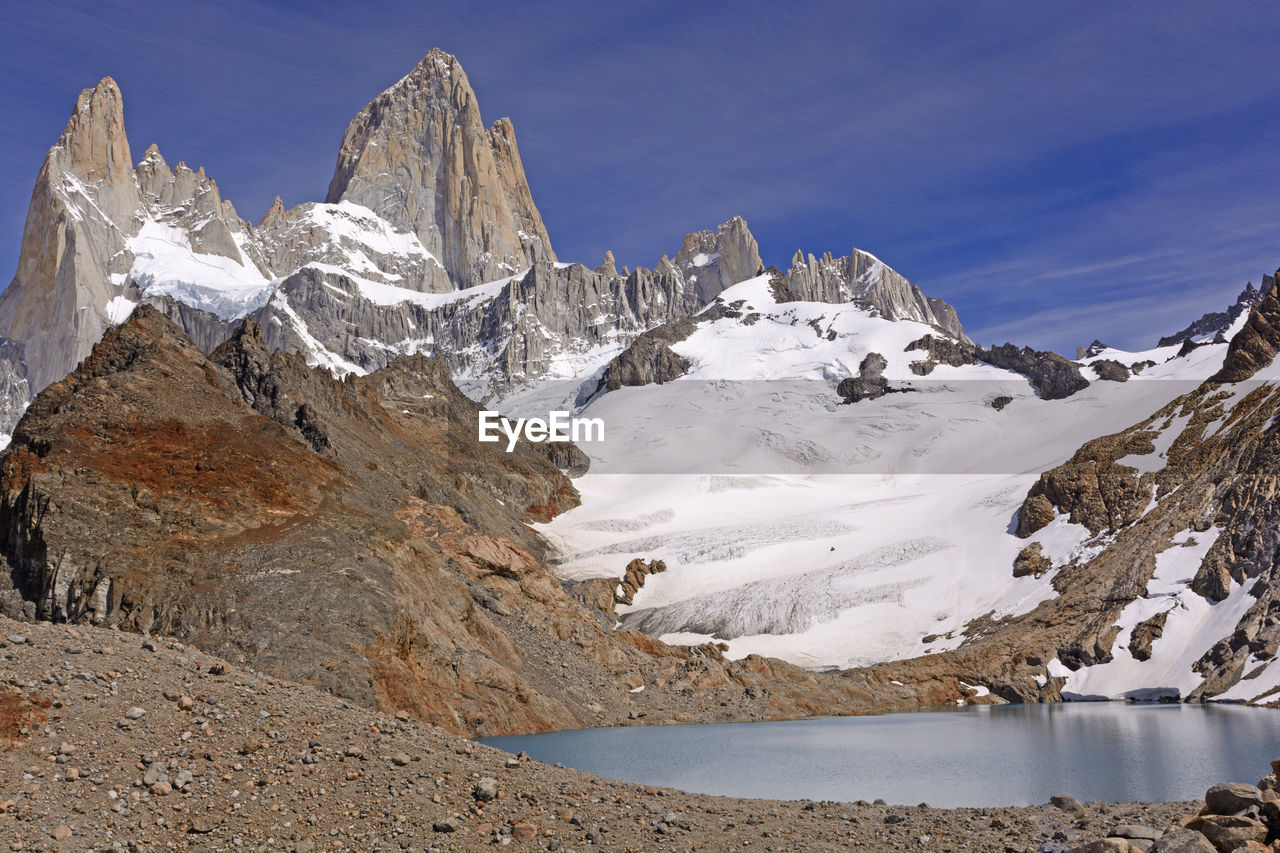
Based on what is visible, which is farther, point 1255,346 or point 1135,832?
point 1255,346

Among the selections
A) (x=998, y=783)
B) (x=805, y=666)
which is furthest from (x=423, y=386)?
(x=998, y=783)

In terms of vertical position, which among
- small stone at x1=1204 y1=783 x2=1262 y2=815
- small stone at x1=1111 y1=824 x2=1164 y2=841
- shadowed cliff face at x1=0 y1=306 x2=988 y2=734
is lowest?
small stone at x1=1111 y1=824 x2=1164 y2=841

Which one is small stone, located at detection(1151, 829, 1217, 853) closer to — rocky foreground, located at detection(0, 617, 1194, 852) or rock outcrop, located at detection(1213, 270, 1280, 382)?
rocky foreground, located at detection(0, 617, 1194, 852)

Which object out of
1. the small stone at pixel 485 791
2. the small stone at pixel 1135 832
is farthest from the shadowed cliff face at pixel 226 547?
the small stone at pixel 1135 832

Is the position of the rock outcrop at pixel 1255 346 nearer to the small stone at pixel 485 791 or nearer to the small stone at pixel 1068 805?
the small stone at pixel 1068 805

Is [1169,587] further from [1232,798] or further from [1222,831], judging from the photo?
[1222,831]

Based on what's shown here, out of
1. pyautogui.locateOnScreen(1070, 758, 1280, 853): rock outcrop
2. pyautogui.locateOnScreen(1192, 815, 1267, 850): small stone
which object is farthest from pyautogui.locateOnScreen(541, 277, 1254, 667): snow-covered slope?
pyautogui.locateOnScreen(1192, 815, 1267, 850): small stone

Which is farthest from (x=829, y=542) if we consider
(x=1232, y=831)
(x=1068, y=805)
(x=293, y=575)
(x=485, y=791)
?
(x=485, y=791)
